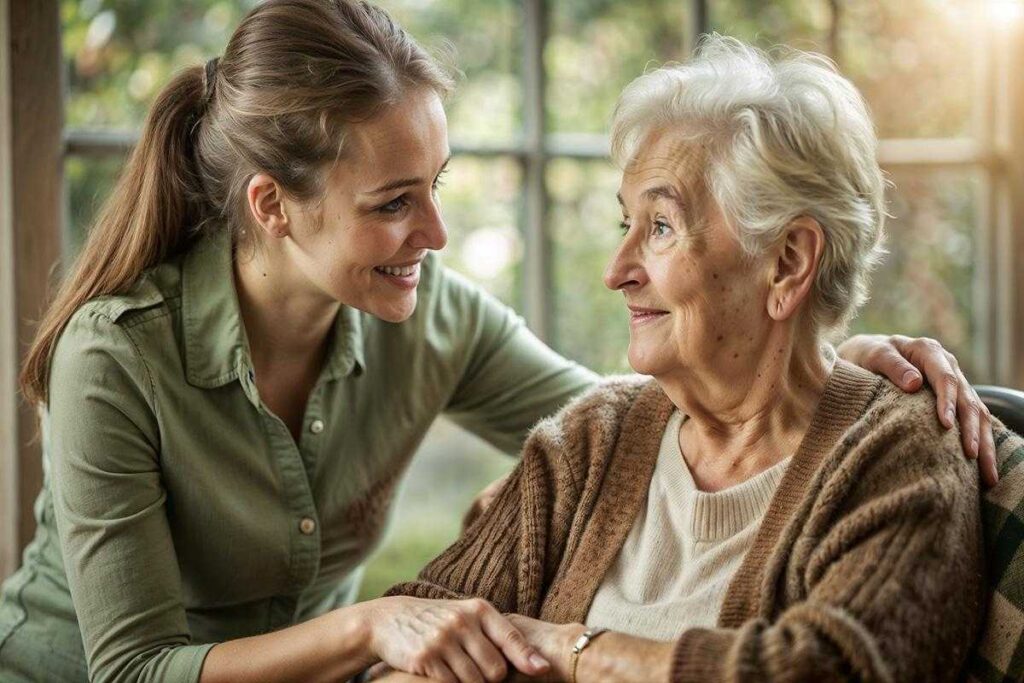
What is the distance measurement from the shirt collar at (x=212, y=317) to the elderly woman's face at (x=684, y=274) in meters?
0.66

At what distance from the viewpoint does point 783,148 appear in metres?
1.63

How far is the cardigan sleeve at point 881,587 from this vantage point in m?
1.32

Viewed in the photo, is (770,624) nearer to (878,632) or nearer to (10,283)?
(878,632)

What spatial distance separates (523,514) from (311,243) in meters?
0.58

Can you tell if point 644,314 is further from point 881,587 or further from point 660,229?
point 881,587

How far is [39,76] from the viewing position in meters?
2.38

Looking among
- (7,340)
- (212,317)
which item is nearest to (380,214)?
(212,317)

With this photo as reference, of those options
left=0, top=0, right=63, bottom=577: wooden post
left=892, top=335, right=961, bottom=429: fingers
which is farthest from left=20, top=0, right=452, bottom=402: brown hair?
left=892, top=335, right=961, bottom=429: fingers

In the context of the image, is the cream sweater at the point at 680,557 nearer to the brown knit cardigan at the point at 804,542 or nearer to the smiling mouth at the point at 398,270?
the brown knit cardigan at the point at 804,542

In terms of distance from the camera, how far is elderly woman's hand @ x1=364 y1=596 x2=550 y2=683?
1.57 metres

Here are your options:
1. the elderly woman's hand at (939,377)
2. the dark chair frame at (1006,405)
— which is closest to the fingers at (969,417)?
the elderly woman's hand at (939,377)

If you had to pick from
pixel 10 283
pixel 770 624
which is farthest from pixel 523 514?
pixel 10 283

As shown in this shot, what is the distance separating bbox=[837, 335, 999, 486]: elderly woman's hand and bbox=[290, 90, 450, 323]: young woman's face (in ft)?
2.42

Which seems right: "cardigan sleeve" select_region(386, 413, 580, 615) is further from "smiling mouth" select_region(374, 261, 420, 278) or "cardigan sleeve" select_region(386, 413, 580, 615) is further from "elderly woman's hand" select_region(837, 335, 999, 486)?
"elderly woman's hand" select_region(837, 335, 999, 486)
